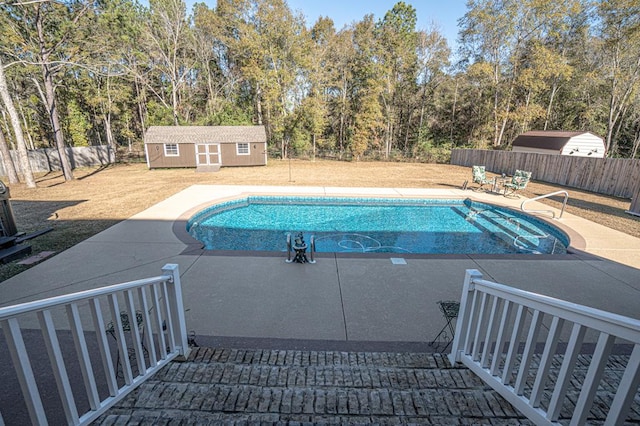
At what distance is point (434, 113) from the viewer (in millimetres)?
28031

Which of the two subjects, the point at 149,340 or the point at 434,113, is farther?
the point at 434,113

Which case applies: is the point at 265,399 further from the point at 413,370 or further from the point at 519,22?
the point at 519,22

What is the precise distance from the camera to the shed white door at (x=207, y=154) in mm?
18422

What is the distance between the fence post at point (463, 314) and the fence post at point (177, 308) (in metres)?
2.28

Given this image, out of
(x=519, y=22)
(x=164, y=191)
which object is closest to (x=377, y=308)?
(x=164, y=191)

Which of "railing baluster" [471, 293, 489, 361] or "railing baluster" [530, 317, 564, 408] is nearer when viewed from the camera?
"railing baluster" [530, 317, 564, 408]

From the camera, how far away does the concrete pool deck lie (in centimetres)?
344

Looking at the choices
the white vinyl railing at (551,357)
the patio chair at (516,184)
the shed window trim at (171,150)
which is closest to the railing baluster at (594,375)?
the white vinyl railing at (551,357)

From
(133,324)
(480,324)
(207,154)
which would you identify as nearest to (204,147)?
(207,154)

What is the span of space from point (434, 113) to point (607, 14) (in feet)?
42.6

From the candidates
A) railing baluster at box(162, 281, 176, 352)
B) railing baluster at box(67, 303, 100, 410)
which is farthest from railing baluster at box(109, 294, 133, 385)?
railing baluster at box(162, 281, 176, 352)

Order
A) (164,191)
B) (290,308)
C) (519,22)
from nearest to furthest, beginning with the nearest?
1. (290,308)
2. (164,191)
3. (519,22)

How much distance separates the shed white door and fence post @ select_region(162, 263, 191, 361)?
1755 centimetres

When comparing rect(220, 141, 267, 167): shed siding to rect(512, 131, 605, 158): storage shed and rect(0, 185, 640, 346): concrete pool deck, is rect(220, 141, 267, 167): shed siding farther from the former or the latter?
rect(512, 131, 605, 158): storage shed
